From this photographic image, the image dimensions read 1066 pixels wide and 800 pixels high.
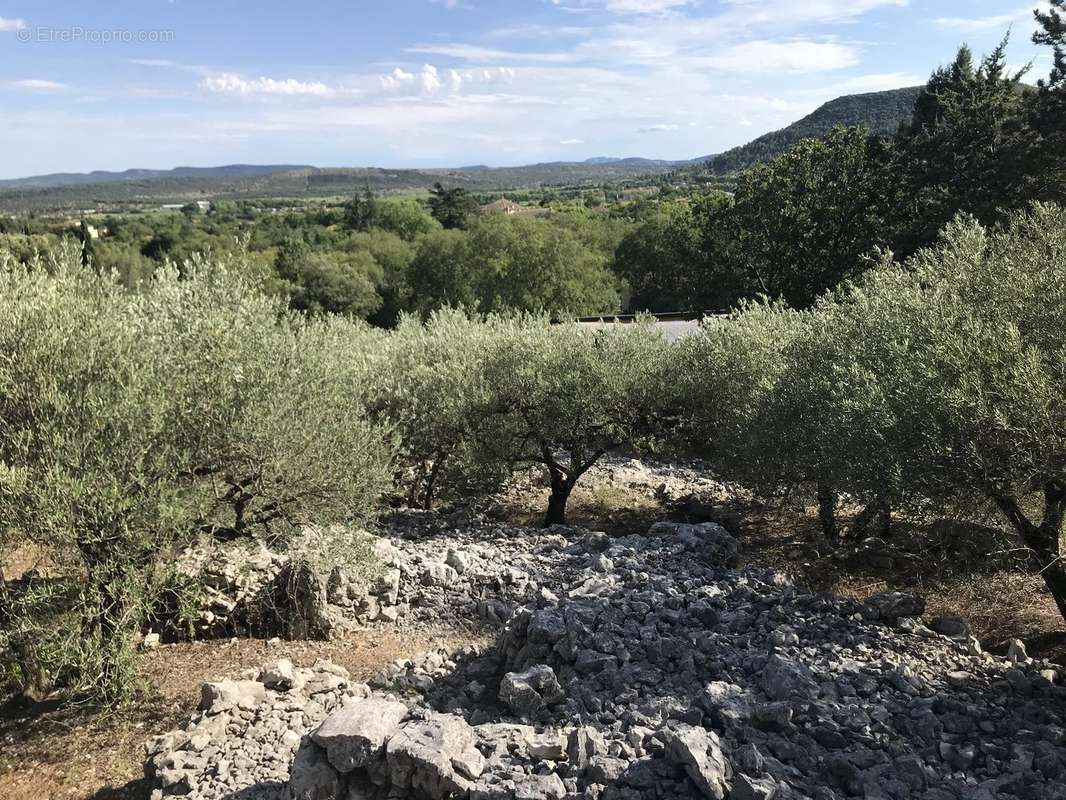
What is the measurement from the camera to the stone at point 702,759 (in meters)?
7.18

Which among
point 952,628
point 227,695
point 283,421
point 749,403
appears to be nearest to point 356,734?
point 227,695

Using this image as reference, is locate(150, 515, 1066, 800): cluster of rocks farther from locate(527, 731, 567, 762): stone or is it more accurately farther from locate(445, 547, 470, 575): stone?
locate(445, 547, 470, 575): stone

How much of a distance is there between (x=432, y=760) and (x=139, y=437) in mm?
6072

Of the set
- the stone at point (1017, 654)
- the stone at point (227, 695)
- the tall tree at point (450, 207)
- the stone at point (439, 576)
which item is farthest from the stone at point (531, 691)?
the tall tree at point (450, 207)

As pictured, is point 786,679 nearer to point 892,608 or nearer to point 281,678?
point 892,608

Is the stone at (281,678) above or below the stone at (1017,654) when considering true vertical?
below

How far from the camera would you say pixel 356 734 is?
7910mm

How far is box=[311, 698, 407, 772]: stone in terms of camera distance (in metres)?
7.86

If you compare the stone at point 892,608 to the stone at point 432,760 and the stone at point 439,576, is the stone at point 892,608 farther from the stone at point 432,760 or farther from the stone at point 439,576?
the stone at point 439,576

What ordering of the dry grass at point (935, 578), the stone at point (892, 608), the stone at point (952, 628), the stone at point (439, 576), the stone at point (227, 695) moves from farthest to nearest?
the stone at point (439, 576), the dry grass at point (935, 578), the stone at point (892, 608), the stone at point (952, 628), the stone at point (227, 695)

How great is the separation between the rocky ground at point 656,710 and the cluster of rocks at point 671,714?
27mm

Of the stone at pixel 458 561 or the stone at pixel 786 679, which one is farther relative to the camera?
the stone at pixel 458 561

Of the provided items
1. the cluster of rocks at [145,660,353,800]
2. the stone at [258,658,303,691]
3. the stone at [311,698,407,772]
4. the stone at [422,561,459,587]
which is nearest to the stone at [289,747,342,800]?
the stone at [311,698,407,772]

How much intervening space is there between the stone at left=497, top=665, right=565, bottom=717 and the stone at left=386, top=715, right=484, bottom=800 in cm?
132
